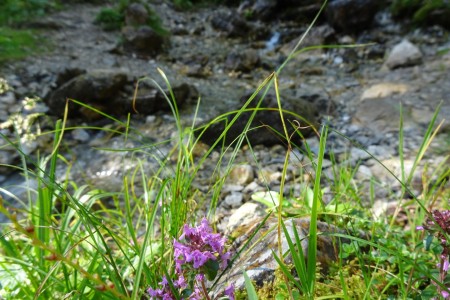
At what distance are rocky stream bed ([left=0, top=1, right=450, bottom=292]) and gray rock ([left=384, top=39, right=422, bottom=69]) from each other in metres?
0.01

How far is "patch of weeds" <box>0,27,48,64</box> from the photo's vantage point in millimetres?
5222

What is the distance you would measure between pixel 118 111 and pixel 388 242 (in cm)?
356

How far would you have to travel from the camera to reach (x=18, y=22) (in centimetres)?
668

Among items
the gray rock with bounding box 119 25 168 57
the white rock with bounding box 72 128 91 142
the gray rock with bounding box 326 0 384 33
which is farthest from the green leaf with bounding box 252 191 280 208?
the gray rock with bounding box 326 0 384 33

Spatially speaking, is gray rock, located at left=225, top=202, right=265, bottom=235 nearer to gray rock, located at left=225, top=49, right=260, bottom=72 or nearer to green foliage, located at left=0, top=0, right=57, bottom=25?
gray rock, located at left=225, top=49, right=260, bottom=72

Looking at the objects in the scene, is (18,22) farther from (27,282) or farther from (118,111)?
(27,282)

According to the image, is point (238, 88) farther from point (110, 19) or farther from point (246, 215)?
→ point (110, 19)

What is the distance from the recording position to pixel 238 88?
561 centimetres

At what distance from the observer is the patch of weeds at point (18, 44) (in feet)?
17.1

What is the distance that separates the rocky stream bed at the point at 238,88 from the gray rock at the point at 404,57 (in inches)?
0.6

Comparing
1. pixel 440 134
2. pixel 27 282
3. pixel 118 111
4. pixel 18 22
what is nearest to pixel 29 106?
pixel 27 282

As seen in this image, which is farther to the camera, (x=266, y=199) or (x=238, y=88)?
(x=238, y=88)

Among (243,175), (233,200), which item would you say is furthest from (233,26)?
(233,200)

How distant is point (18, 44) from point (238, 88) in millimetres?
3304
